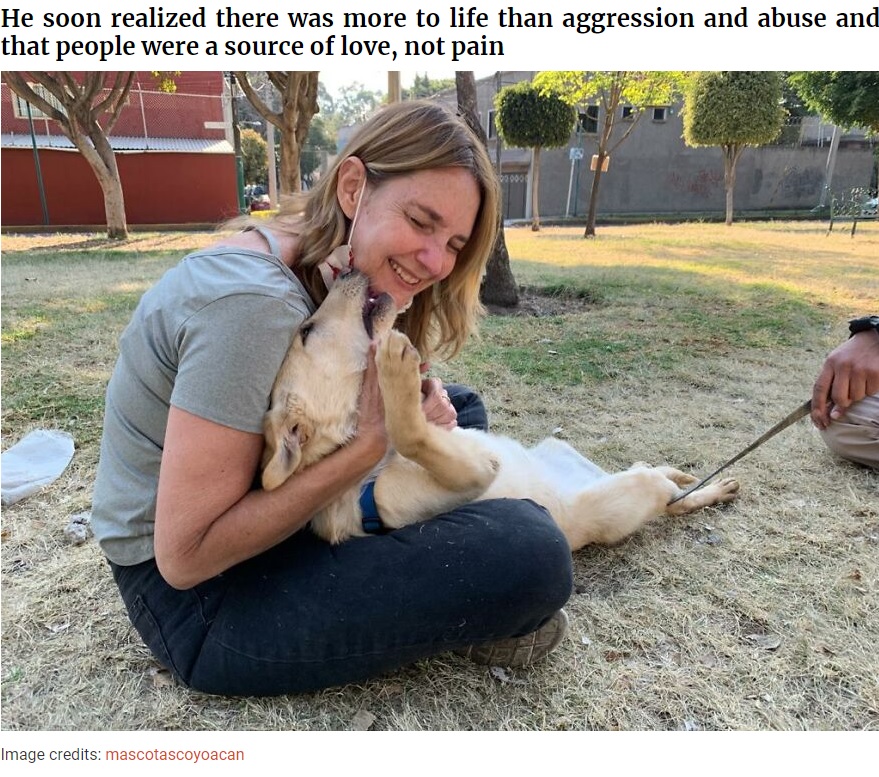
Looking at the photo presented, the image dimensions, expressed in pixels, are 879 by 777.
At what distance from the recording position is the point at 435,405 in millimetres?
2133

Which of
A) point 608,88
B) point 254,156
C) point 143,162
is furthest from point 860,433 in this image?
point 254,156

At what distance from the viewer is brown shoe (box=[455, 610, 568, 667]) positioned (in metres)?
1.89

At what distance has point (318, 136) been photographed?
46.0m

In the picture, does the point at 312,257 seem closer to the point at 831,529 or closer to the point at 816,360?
the point at 831,529

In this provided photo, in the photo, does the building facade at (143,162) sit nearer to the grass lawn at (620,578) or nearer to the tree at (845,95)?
the grass lawn at (620,578)

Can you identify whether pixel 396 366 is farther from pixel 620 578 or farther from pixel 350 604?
pixel 620 578

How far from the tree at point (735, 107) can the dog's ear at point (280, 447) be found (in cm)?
2178

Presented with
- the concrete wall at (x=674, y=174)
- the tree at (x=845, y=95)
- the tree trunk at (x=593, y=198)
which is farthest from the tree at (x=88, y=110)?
the concrete wall at (x=674, y=174)

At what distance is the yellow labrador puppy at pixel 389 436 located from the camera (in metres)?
1.72

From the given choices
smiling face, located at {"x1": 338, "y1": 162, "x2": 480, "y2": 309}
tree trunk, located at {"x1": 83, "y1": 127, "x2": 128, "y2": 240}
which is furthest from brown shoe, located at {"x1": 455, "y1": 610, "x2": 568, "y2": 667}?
tree trunk, located at {"x1": 83, "y1": 127, "x2": 128, "y2": 240}

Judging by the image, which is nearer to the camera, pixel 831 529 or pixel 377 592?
pixel 377 592
